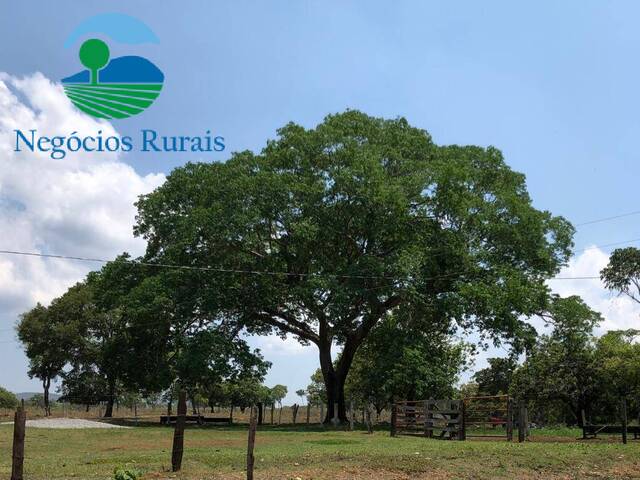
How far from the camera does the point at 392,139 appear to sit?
3544cm

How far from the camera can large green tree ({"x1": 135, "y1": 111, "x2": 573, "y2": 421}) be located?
3116 centimetres

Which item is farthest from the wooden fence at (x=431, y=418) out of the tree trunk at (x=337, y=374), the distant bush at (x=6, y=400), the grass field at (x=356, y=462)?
the distant bush at (x=6, y=400)

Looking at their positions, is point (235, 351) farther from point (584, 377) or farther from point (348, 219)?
point (584, 377)

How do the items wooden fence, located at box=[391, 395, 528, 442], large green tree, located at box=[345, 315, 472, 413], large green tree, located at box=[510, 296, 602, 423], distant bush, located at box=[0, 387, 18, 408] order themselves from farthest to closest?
distant bush, located at box=[0, 387, 18, 408]
large green tree, located at box=[510, 296, 602, 423]
large green tree, located at box=[345, 315, 472, 413]
wooden fence, located at box=[391, 395, 528, 442]

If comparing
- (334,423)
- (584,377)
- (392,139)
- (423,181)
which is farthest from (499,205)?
(334,423)

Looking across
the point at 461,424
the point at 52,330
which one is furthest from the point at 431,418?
the point at 52,330

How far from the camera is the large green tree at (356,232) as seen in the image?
3116 centimetres

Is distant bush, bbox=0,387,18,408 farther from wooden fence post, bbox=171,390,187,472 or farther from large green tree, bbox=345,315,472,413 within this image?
wooden fence post, bbox=171,390,187,472

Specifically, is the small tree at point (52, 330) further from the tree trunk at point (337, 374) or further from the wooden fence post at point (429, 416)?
the wooden fence post at point (429, 416)

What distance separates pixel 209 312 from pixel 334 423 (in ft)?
29.8

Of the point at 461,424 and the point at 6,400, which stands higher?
the point at 461,424

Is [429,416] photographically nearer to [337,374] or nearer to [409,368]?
[409,368]

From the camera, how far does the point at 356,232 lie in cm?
3322

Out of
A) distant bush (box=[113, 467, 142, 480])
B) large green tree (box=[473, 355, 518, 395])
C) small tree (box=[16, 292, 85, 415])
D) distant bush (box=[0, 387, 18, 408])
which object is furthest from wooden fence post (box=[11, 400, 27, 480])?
distant bush (box=[0, 387, 18, 408])
